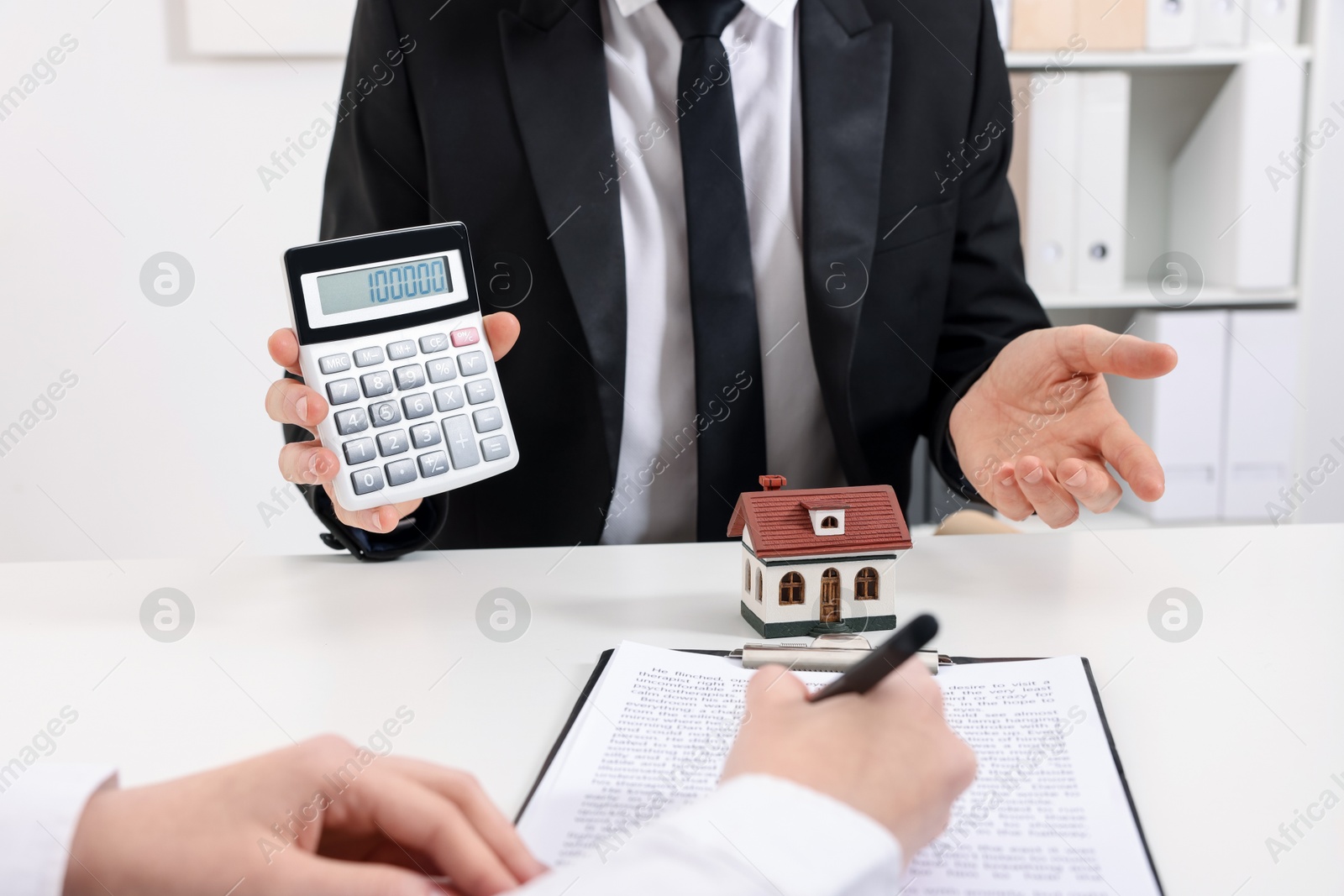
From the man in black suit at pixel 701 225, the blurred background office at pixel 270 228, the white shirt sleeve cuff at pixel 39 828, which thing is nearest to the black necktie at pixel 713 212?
the man in black suit at pixel 701 225

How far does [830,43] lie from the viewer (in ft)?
3.12

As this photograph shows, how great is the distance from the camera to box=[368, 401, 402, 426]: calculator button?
0.71 meters

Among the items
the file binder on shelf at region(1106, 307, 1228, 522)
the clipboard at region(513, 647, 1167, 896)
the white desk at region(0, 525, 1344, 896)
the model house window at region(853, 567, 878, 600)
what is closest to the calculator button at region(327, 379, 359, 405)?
the white desk at region(0, 525, 1344, 896)

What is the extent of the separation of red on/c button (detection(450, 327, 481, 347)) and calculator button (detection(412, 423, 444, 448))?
0.22 feet

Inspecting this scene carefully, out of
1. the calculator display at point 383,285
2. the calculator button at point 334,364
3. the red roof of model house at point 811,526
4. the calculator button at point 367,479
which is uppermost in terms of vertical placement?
the calculator display at point 383,285

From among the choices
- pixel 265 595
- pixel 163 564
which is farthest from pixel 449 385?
pixel 163 564

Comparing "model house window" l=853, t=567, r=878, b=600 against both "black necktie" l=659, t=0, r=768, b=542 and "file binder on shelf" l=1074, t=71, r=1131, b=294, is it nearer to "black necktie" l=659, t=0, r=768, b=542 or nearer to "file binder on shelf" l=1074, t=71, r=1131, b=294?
"black necktie" l=659, t=0, r=768, b=542

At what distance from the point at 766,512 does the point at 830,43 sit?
53 centimetres

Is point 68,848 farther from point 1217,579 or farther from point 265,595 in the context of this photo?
point 1217,579

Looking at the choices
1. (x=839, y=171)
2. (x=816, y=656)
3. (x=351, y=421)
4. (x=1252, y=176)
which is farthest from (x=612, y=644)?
(x=1252, y=176)

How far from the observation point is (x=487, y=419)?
2.48 feet

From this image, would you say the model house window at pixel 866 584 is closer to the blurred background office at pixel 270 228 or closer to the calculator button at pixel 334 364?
the calculator button at pixel 334 364

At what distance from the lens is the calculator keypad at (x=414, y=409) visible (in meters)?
0.71

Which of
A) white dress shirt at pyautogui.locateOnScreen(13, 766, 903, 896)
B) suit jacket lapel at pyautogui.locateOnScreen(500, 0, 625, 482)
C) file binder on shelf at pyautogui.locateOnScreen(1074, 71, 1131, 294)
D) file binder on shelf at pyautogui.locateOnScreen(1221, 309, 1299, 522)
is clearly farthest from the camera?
file binder on shelf at pyautogui.locateOnScreen(1221, 309, 1299, 522)
